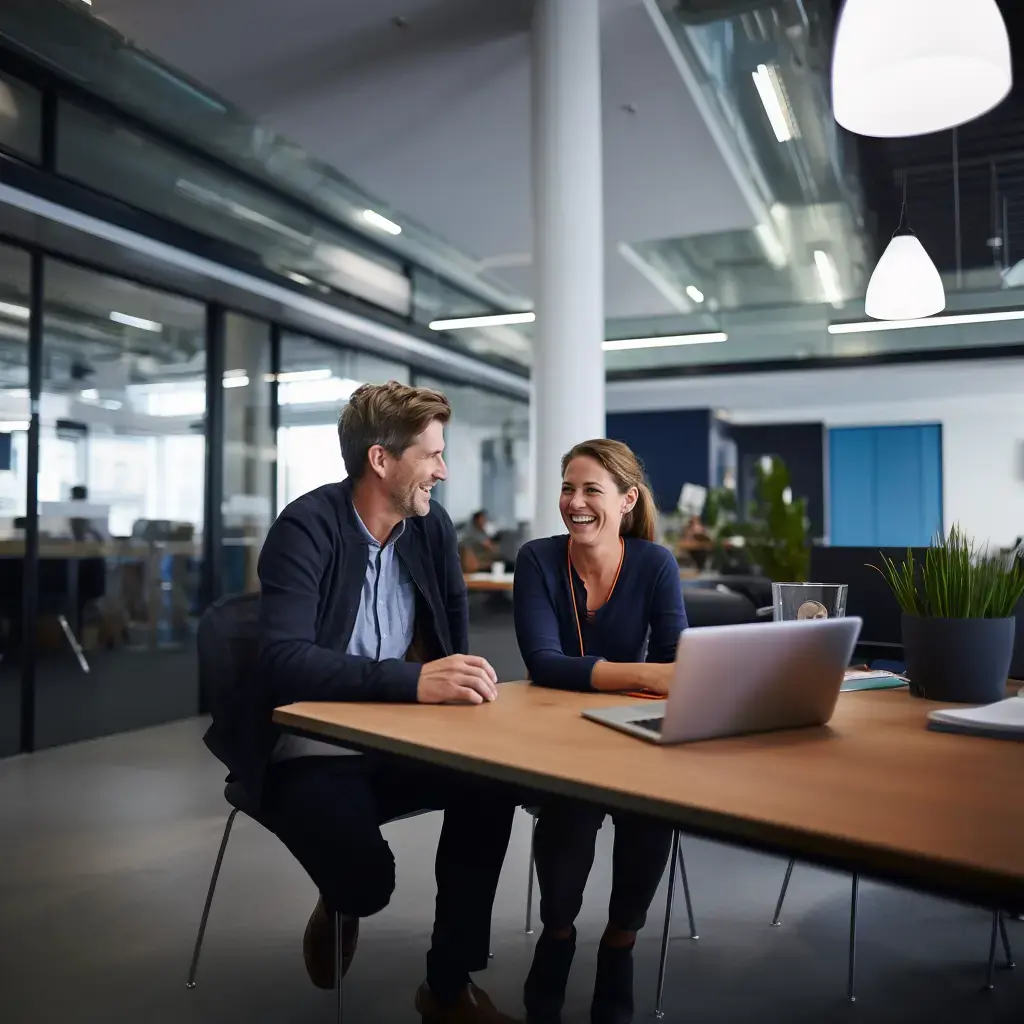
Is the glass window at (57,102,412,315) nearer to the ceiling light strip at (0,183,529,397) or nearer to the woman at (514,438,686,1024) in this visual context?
the ceiling light strip at (0,183,529,397)

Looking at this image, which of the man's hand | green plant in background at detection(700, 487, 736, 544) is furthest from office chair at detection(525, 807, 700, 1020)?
Result: green plant in background at detection(700, 487, 736, 544)

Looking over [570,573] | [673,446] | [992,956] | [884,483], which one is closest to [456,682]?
[570,573]

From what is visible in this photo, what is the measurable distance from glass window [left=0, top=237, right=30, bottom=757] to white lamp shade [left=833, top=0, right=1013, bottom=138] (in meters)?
3.91

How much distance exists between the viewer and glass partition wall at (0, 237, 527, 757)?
4531 mm

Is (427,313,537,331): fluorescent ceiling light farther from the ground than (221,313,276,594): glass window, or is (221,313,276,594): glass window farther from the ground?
(427,313,537,331): fluorescent ceiling light

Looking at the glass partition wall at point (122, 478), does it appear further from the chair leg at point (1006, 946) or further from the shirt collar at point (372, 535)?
the chair leg at point (1006, 946)

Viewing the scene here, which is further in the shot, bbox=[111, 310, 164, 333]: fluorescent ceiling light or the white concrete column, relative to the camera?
bbox=[111, 310, 164, 333]: fluorescent ceiling light

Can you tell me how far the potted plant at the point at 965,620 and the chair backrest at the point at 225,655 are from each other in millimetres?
1254

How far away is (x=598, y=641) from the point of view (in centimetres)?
212

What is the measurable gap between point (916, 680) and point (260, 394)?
5.20m

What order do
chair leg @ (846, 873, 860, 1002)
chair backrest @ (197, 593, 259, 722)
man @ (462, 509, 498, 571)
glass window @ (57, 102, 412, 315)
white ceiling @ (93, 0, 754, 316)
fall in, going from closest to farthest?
chair backrest @ (197, 593, 259, 722) < chair leg @ (846, 873, 860, 1002) < white ceiling @ (93, 0, 754, 316) < glass window @ (57, 102, 412, 315) < man @ (462, 509, 498, 571)

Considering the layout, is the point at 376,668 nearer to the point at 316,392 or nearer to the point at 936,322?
the point at 316,392

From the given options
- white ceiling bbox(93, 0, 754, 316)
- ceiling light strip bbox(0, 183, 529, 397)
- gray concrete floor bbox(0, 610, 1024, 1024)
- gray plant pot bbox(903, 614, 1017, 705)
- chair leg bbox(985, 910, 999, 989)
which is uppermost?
white ceiling bbox(93, 0, 754, 316)

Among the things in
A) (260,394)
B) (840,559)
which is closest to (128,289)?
(260,394)
